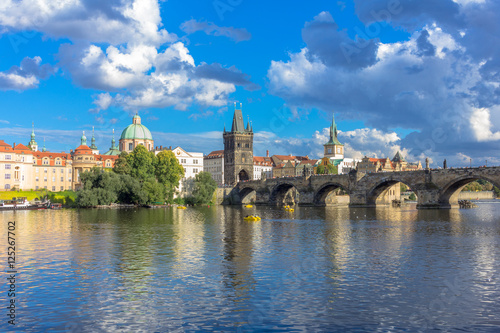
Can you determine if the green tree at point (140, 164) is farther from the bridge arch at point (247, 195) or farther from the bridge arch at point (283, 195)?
the bridge arch at point (283, 195)

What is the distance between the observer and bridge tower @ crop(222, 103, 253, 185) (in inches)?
7608

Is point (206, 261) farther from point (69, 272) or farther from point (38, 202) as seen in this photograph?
point (38, 202)

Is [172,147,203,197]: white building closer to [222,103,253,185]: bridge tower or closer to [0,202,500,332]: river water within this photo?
[222,103,253,185]: bridge tower

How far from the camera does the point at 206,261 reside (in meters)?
32.2

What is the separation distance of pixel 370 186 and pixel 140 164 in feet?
181

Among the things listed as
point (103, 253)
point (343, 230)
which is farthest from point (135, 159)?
point (103, 253)

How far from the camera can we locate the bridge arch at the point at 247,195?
5950 inches

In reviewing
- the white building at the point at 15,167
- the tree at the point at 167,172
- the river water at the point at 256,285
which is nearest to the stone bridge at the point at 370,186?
the tree at the point at 167,172

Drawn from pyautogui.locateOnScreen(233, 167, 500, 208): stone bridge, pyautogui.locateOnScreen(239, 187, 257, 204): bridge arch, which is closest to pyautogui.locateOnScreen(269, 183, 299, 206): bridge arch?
pyautogui.locateOnScreen(233, 167, 500, 208): stone bridge

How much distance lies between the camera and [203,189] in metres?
132

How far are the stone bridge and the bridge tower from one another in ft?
128

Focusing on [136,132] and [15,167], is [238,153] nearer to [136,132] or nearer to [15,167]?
[136,132]

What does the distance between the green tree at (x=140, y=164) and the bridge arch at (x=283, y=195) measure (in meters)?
36.1

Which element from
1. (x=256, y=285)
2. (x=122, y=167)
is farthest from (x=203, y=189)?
(x=256, y=285)
